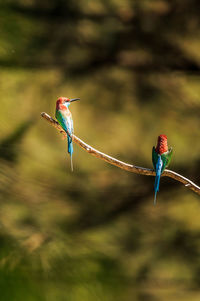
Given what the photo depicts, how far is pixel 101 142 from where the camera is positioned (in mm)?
2123

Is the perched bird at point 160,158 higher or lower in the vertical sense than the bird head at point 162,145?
lower

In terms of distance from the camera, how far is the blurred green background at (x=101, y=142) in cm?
210

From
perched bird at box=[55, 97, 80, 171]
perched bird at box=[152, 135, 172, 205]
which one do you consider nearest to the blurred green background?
perched bird at box=[55, 97, 80, 171]

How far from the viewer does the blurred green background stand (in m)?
2.10

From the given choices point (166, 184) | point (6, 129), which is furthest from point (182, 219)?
point (6, 129)

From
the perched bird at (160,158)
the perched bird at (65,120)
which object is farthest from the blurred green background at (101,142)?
the perched bird at (160,158)

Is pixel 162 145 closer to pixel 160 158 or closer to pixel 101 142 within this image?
pixel 160 158

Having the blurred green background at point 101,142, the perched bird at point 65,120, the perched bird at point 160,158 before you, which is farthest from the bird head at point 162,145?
the blurred green background at point 101,142

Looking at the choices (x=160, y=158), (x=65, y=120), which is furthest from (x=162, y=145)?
(x=65, y=120)

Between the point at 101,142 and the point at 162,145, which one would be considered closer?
the point at 162,145

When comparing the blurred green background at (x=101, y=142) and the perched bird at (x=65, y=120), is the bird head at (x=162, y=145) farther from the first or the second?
the blurred green background at (x=101, y=142)

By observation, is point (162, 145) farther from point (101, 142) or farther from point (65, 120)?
point (101, 142)

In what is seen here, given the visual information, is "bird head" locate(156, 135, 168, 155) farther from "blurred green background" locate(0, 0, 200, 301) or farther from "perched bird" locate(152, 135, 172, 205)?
"blurred green background" locate(0, 0, 200, 301)

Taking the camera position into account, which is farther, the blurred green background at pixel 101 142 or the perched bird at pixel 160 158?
the blurred green background at pixel 101 142
